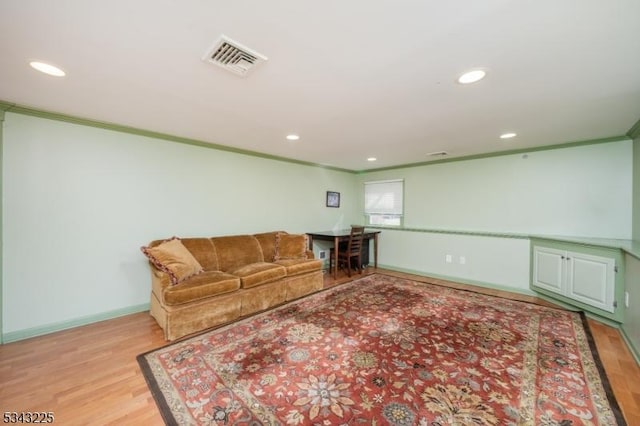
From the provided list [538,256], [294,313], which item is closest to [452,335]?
[294,313]

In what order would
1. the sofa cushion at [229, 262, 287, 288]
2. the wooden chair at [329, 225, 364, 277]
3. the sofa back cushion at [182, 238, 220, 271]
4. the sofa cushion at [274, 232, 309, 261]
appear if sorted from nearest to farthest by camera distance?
the sofa cushion at [229, 262, 287, 288] → the sofa back cushion at [182, 238, 220, 271] → the sofa cushion at [274, 232, 309, 261] → the wooden chair at [329, 225, 364, 277]

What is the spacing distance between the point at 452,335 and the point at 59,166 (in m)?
4.42

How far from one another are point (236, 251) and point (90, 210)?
171 centimetres

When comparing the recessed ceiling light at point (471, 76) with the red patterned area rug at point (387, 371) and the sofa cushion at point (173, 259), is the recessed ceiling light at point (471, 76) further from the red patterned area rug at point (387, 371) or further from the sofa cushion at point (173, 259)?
the sofa cushion at point (173, 259)

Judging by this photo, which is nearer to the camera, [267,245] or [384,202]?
[267,245]

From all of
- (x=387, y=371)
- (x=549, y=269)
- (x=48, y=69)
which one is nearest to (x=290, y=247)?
(x=387, y=371)

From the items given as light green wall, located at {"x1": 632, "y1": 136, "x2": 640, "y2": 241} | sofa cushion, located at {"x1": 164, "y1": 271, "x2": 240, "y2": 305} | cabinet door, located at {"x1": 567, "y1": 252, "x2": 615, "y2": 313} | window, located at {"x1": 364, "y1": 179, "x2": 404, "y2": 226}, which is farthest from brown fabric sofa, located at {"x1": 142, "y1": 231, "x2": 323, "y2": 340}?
light green wall, located at {"x1": 632, "y1": 136, "x2": 640, "y2": 241}

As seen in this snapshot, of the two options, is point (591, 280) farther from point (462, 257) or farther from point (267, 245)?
point (267, 245)

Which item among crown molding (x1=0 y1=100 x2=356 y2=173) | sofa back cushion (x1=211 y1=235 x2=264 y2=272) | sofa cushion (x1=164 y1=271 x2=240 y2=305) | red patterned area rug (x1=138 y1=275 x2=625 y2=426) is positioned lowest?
red patterned area rug (x1=138 y1=275 x2=625 y2=426)

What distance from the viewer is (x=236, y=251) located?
3.74 metres

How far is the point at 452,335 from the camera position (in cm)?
257

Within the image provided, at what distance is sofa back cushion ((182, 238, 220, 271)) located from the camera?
3352mm

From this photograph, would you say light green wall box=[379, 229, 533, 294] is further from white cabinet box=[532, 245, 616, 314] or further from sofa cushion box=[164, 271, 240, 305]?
sofa cushion box=[164, 271, 240, 305]

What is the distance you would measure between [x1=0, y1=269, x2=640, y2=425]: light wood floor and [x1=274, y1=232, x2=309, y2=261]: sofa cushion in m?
1.91
